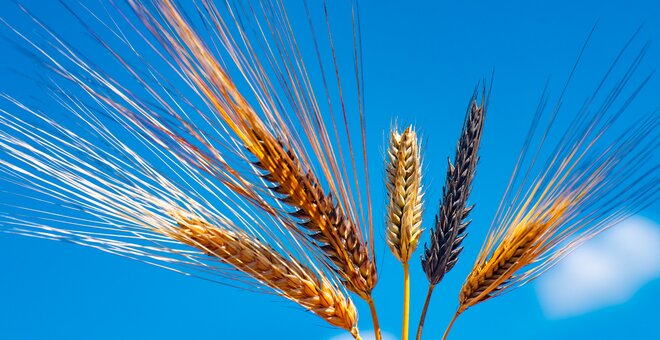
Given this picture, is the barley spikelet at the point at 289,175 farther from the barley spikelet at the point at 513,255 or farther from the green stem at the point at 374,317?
the barley spikelet at the point at 513,255

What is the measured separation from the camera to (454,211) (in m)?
1.96

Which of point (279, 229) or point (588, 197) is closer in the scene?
point (279, 229)

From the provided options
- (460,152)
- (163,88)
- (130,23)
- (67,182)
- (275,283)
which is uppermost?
(130,23)

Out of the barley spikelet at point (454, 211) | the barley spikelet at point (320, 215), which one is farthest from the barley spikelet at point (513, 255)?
the barley spikelet at point (320, 215)

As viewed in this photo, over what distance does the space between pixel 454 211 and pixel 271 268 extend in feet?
1.97

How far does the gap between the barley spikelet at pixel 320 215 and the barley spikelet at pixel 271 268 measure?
3.2 inches

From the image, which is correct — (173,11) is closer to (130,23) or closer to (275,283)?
(130,23)

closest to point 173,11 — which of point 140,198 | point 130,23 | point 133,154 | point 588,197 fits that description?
point 130,23

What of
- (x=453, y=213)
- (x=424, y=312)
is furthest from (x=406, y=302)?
(x=453, y=213)

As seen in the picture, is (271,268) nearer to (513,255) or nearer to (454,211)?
(454,211)

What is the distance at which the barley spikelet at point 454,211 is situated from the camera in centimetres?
194

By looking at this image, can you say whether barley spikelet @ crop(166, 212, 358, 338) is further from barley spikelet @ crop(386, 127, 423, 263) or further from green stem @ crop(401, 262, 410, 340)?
barley spikelet @ crop(386, 127, 423, 263)

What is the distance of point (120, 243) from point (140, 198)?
0.17 meters

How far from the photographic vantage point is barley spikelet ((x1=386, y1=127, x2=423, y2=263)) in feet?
6.84
